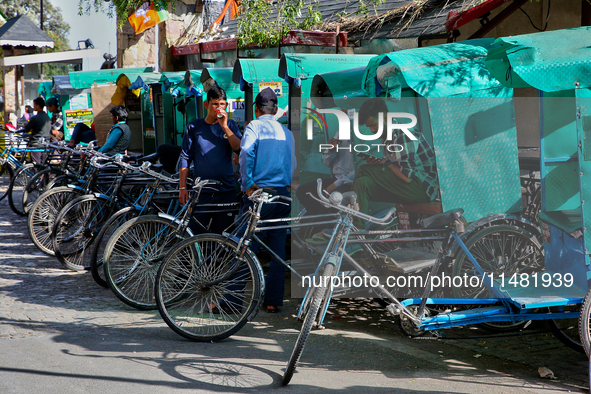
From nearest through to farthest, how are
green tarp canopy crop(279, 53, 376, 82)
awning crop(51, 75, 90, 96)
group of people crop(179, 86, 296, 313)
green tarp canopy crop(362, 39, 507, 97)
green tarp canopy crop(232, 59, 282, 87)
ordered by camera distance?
green tarp canopy crop(362, 39, 507, 97), group of people crop(179, 86, 296, 313), green tarp canopy crop(279, 53, 376, 82), green tarp canopy crop(232, 59, 282, 87), awning crop(51, 75, 90, 96)

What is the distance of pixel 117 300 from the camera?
595 centimetres

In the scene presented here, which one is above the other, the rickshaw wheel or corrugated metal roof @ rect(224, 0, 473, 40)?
corrugated metal roof @ rect(224, 0, 473, 40)

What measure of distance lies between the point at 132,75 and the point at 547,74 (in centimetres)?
1042

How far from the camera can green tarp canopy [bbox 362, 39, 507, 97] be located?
177 inches

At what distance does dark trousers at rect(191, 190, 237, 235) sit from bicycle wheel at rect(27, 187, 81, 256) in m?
2.69

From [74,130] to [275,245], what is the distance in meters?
7.45

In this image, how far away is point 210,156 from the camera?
5734 millimetres

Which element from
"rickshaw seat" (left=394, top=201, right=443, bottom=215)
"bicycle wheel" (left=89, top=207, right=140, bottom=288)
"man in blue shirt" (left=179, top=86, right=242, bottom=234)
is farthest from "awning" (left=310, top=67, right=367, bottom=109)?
"bicycle wheel" (left=89, top=207, right=140, bottom=288)

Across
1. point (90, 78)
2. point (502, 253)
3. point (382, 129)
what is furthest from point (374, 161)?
point (90, 78)

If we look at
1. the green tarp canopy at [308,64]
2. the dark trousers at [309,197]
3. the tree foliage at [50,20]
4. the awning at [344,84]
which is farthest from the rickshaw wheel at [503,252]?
the tree foliage at [50,20]

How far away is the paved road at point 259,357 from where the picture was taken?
3.98 meters

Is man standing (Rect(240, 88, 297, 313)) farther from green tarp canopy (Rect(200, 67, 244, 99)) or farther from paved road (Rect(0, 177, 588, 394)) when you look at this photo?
green tarp canopy (Rect(200, 67, 244, 99))

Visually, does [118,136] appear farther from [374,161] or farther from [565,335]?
[565,335]

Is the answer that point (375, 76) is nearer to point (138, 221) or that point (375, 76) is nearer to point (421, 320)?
point (421, 320)
